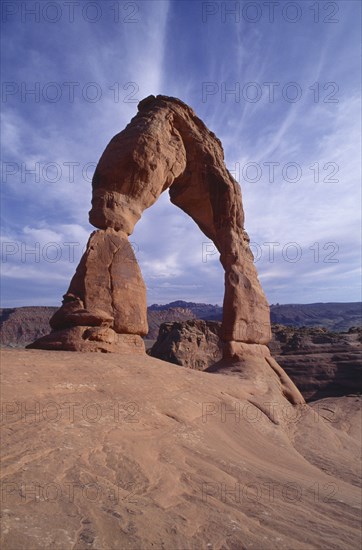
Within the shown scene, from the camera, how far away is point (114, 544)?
2.01m

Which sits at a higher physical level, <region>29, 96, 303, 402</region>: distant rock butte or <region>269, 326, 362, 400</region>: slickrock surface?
<region>29, 96, 303, 402</region>: distant rock butte

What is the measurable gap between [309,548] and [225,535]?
1.88 feet

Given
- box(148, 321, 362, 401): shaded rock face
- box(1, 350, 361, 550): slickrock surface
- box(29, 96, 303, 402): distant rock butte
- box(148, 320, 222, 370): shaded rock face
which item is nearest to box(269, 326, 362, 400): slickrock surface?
box(148, 321, 362, 401): shaded rock face

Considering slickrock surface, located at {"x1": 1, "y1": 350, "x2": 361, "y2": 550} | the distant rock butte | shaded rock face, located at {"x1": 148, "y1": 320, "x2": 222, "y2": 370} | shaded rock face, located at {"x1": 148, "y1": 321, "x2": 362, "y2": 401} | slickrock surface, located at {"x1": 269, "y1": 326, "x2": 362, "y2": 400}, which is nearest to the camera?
slickrock surface, located at {"x1": 1, "y1": 350, "x2": 361, "y2": 550}

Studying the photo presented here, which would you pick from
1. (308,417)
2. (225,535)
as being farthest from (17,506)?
(308,417)

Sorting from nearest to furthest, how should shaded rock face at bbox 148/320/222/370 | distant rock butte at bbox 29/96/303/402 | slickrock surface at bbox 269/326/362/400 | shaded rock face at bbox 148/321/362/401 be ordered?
distant rock butte at bbox 29/96/303/402, slickrock surface at bbox 269/326/362/400, shaded rock face at bbox 148/321/362/401, shaded rock face at bbox 148/320/222/370

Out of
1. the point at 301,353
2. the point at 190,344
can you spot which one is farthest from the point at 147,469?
the point at 190,344

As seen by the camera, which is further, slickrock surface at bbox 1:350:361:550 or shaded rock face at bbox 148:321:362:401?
shaded rock face at bbox 148:321:362:401

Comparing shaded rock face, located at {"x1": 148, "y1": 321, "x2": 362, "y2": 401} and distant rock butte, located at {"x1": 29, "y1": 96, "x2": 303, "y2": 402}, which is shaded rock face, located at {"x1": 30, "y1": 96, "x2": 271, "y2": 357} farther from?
shaded rock face, located at {"x1": 148, "y1": 321, "x2": 362, "y2": 401}

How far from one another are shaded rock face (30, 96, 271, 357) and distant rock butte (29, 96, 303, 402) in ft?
0.06

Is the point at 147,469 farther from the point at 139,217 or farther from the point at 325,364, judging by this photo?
the point at 325,364

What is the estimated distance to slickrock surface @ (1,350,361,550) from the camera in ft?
7.16

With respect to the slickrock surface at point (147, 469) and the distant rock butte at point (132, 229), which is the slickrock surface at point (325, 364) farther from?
the slickrock surface at point (147, 469)

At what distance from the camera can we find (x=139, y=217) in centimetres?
795
